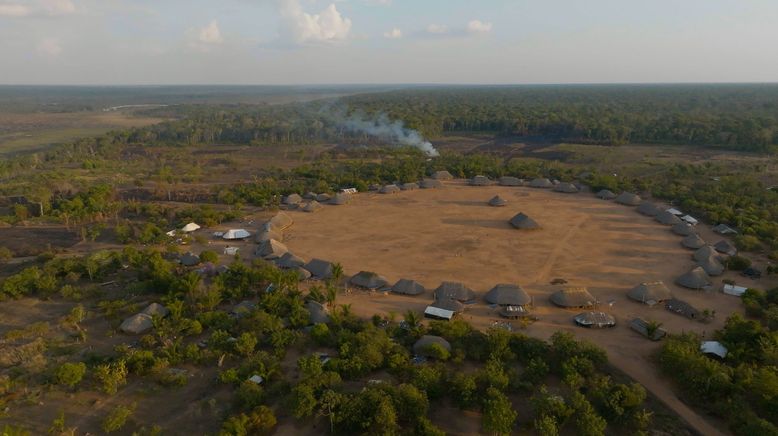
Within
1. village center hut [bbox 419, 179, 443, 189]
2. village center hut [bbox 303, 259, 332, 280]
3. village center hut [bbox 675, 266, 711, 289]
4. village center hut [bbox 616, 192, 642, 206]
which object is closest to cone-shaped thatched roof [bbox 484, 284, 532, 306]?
village center hut [bbox 303, 259, 332, 280]

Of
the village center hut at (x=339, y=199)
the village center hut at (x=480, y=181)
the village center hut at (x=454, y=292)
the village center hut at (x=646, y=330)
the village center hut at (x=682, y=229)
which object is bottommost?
the village center hut at (x=646, y=330)

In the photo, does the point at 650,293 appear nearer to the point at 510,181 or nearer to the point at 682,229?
the point at 682,229

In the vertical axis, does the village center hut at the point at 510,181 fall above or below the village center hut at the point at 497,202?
above

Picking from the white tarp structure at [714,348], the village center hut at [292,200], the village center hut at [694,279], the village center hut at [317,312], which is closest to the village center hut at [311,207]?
the village center hut at [292,200]

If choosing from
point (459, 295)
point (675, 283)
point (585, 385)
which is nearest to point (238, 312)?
point (459, 295)

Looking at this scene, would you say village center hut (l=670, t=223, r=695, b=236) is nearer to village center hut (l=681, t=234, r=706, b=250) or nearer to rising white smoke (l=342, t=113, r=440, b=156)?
village center hut (l=681, t=234, r=706, b=250)

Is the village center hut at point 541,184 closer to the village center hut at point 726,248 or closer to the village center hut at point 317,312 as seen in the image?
the village center hut at point 726,248

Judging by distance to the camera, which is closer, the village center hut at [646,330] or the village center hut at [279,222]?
the village center hut at [646,330]
